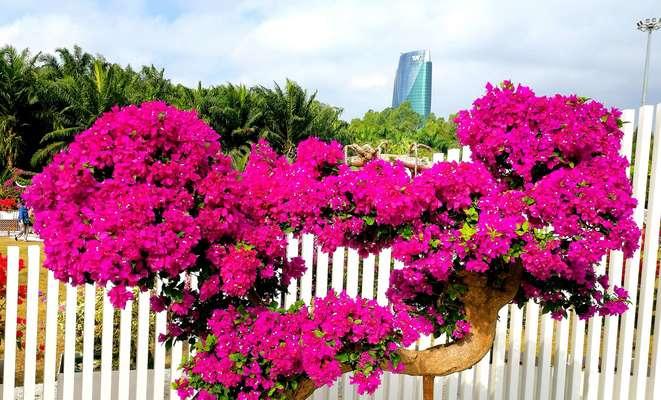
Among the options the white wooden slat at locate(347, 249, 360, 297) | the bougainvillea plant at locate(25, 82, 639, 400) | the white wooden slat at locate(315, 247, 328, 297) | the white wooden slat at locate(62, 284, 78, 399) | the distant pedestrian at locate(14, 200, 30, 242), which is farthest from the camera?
the distant pedestrian at locate(14, 200, 30, 242)

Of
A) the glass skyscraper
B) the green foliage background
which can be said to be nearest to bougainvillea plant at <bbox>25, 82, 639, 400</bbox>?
the green foliage background

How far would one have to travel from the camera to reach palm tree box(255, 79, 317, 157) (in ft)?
90.9

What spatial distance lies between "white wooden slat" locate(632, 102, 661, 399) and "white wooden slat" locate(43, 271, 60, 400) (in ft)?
13.0

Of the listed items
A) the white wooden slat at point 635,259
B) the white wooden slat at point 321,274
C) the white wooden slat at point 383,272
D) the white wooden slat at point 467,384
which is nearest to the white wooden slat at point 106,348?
the white wooden slat at point 321,274

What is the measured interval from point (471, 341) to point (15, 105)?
78.9 ft

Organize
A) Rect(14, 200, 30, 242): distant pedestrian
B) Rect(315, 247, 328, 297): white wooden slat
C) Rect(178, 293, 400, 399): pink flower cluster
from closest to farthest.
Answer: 1. Rect(178, 293, 400, 399): pink flower cluster
2. Rect(315, 247, 328, 297): white wooden slat
3. Rect(14, 200, 30, 242): distant pedestrian

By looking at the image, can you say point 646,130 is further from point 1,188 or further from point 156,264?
point 1,188

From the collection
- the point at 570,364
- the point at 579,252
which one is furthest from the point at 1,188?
the point at 579,252

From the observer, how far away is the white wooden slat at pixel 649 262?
4.18 metres

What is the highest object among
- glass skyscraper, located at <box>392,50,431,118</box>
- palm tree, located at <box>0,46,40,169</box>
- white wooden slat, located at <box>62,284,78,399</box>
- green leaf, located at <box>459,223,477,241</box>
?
glass skyscraper, located at <box>392,50,431,118</box>

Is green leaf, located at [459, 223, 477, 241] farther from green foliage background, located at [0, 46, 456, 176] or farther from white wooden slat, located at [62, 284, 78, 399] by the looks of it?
green foliage background, located at [0, 46, 456, 176]

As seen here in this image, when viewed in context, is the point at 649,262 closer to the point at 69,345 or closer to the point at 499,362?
the point at 499,362

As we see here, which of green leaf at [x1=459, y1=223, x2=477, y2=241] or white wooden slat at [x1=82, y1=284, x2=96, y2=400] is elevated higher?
green leaf at [x1=459, y1=223, x2=477, y2=241]

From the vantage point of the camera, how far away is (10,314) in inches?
143
